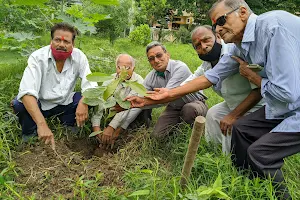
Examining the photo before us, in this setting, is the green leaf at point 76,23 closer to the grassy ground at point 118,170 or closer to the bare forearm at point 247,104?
the grassy ground at point 118,170

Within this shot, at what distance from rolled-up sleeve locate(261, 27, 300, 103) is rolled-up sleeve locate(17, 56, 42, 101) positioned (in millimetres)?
2085

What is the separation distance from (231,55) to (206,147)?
914 mm

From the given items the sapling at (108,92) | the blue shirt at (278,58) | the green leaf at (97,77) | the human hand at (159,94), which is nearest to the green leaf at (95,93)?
the sapling at (108,92)

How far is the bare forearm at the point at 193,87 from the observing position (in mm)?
2947

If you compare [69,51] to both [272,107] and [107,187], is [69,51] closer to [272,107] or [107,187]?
[107,187]

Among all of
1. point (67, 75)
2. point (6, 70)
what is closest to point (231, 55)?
point (67, 75)

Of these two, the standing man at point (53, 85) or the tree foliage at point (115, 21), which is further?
the tree foliage at point (115, 21)

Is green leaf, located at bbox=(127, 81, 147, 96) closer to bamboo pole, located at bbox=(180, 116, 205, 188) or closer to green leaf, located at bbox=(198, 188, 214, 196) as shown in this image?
bamboo pole, located at bbox=(180, 116, 205, 188)

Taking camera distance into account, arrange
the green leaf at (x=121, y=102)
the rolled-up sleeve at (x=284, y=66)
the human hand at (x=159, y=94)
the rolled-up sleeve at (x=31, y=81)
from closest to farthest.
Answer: the rolled-up sleeve at (x=284, y=66)
the green leaf at (x=121, y=102)
the human hand at (x=159, y=94)
the rolled-up sleeve at (x=31, y=81)

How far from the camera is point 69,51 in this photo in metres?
3.35

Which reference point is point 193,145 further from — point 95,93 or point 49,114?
point 49,114

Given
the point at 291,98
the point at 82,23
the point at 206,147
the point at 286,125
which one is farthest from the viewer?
the point at 82,23

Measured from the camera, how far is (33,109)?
3014 mm

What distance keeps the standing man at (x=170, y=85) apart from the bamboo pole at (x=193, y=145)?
1.05 meters
